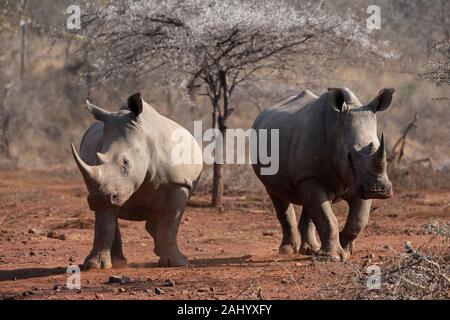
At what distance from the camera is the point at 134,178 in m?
8.91

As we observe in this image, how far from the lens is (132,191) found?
8930 mm

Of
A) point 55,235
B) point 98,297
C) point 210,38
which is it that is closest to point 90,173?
point 98,297

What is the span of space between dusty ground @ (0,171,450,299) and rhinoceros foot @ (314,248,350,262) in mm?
126

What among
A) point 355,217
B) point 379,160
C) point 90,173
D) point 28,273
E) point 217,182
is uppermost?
point 379,160

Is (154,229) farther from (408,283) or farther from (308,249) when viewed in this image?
(408,283)

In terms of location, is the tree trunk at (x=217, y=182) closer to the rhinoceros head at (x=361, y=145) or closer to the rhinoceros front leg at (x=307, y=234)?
the rhinoceros front leg at (x=307, y=234)

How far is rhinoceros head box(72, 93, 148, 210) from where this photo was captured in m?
8.59

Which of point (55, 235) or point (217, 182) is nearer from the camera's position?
point (55, 235)

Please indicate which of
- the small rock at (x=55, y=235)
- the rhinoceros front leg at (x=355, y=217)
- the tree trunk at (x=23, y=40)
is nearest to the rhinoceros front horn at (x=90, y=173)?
the rhinoceros front leg at (x=355, y=217)

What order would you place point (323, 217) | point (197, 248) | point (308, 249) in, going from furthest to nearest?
point (197, 248)
point (308, 249)
point (323, 217)

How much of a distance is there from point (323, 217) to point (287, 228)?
61.1 inches

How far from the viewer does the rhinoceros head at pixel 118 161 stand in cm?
859

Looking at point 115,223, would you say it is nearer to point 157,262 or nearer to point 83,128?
point 157,262
